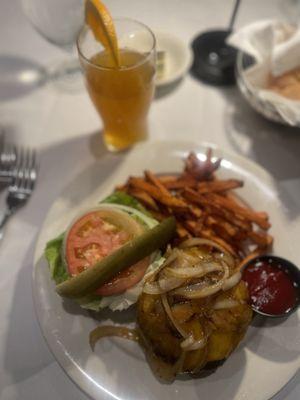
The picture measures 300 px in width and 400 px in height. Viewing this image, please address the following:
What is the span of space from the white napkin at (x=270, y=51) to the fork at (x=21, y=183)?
1.22m

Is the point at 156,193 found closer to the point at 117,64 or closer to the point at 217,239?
the point at 217,239

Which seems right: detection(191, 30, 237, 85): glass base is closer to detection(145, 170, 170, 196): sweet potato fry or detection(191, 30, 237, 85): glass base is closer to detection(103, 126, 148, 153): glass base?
detection(103, 126, 148, 153): glass base

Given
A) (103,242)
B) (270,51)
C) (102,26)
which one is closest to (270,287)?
(103,242)

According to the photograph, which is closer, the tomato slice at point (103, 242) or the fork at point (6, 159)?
the tomato slice at point (103, 242)

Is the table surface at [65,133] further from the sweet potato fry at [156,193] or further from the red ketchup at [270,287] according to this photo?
the sweet potato fry at [156,193]

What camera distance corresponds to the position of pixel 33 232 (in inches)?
78.4

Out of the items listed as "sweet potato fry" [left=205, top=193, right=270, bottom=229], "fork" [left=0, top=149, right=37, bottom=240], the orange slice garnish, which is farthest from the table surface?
the orange slice garnish

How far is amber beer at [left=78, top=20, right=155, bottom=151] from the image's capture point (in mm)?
1863

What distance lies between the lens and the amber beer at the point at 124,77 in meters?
1.86

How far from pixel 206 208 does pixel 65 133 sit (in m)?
0.97

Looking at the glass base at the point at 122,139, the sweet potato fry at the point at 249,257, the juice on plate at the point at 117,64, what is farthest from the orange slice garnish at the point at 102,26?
the sweet potato fry at the point at 249,257

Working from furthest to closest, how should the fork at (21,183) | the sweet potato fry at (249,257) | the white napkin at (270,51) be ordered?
1. the white napkin at (270,51)
2. the fork at (21,183)
3. the sweet potato fry at (249,257)

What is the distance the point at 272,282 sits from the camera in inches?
65.8

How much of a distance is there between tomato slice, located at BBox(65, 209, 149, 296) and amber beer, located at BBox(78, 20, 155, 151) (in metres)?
0.55
